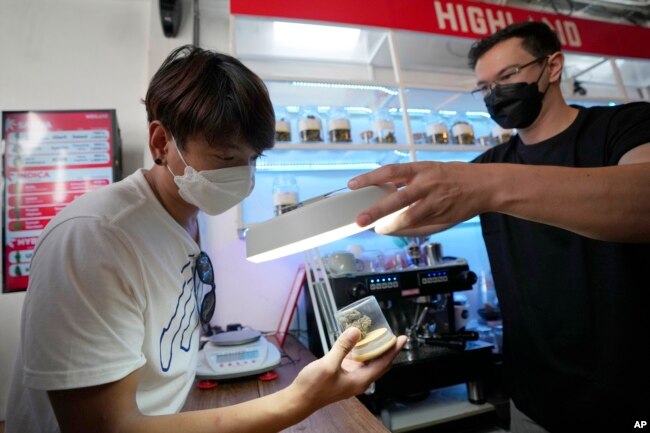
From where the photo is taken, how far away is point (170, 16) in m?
1.66

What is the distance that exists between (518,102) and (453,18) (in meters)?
1.10

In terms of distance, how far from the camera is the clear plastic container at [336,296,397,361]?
630 millimetres

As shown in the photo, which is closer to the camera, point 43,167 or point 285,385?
point 285,385

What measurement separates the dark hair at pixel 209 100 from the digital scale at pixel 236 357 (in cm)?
76

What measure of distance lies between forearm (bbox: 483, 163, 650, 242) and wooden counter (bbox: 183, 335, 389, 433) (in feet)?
1.92

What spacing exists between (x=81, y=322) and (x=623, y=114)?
54.8 inches

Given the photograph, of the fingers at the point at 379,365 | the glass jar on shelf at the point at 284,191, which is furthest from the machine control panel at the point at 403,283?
the fingers at the point at 379,365

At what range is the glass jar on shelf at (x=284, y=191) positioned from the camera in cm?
154

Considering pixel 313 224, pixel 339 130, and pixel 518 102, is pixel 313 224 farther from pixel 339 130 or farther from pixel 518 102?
pixel 339 130

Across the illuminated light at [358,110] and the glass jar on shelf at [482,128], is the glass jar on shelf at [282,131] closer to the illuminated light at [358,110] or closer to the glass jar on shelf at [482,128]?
the illuminated light at [358,110]

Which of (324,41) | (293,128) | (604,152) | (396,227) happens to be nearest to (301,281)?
(293,128)

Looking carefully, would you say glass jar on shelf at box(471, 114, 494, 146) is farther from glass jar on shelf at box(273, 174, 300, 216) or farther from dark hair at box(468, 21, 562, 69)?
glass jar on shelf at box(273, 174, 300, 216)

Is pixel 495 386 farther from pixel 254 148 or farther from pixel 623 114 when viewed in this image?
pixel 254 148

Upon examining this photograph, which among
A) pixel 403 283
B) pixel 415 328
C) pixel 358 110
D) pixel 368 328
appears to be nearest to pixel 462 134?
pixel 358 110
